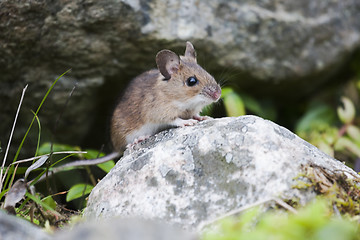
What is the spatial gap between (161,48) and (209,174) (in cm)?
280

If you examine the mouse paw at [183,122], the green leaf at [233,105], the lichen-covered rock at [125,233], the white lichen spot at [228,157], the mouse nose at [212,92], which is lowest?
the green leaf at [233,105]

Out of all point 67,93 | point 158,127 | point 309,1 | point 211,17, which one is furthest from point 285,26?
point 67,93

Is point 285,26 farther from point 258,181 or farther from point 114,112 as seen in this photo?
point 258,181

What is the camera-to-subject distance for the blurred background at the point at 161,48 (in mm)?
5254

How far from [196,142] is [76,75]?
259cm

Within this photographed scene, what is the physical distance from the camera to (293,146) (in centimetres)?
358

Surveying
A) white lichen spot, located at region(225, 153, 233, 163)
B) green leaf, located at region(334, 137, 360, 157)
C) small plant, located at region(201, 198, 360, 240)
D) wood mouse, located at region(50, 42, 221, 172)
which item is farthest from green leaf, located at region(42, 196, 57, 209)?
green leaf, located at region(334, 137, 360, 157)

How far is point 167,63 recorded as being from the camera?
15.9 feet

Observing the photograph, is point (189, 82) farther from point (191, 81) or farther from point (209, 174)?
point (209, 174)

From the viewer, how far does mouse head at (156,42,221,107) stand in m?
4.88

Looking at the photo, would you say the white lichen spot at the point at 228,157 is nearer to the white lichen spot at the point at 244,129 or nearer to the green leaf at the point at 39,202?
the white lichen spot at the point at 244,129

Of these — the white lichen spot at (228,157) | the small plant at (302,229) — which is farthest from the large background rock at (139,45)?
the small plant at (302,229)

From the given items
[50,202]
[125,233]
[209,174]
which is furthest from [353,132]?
[125,233]

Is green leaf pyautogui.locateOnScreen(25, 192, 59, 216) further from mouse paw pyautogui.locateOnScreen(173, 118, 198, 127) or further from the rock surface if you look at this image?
mouse paw pyautogui.locateOnScreen(173, 118, 198, 127)
